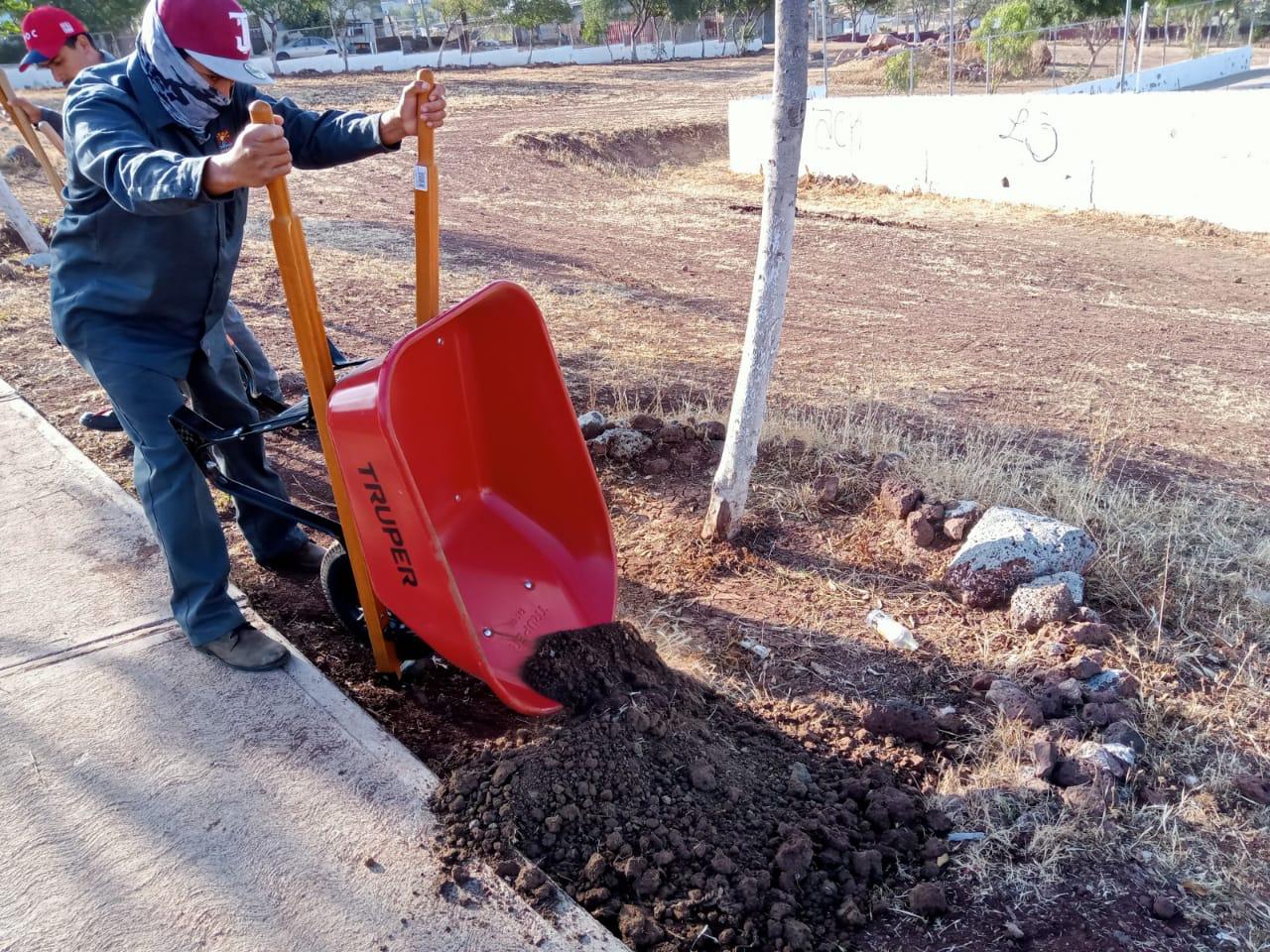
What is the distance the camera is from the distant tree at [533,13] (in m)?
50.9

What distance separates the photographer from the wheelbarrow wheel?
10.3 feet

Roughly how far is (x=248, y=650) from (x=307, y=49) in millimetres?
50525

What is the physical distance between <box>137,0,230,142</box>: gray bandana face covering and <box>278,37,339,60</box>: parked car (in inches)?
1822

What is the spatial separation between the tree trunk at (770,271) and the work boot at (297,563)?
5.14 feet

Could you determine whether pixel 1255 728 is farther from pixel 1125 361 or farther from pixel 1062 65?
pixel 1062 65

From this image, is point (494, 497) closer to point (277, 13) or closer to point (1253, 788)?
point (1253, 788)

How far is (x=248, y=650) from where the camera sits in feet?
10.1

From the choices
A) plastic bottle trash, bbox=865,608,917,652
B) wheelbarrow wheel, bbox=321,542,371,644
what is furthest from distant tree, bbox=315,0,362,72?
plastic bottle trash, bbox=865,608,917,652

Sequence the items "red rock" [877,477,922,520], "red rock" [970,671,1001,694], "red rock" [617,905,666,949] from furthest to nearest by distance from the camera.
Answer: "red rock" [877,477,922,520] → "red rock" [970,671,1001,694] → "red rock" [617,905,666,949]

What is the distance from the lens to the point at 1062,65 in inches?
1207

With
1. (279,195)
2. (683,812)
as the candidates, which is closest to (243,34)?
(279,195)

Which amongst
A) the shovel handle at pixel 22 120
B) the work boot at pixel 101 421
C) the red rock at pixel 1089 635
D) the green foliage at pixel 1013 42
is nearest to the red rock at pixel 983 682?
the red rock at pixel 1089 635

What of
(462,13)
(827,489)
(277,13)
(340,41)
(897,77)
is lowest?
(827,489)

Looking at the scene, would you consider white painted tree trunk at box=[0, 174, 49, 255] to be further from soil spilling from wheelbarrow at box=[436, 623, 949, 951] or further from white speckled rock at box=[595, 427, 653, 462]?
soil spilling from wheelbarrow at box=[436, 623, 949, 951]
